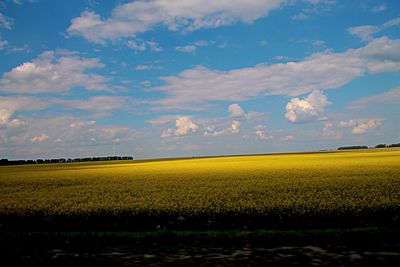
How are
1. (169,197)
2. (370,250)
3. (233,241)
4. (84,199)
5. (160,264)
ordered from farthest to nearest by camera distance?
1. (84,199)
2. (169,197)
3. (233,241)
4. (370,250)
5. (160,264)

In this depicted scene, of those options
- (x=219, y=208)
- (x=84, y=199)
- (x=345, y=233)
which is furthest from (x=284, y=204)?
(x=84, y=199)

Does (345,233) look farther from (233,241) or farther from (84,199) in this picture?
(84,199)

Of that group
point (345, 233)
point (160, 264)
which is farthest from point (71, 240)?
point (345, 233)

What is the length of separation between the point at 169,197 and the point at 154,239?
8.71 meters

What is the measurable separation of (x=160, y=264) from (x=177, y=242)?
9.89ft

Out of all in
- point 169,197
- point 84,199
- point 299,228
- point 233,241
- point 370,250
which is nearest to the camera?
point 370,250

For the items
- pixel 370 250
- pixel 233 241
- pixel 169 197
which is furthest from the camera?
pixel 169 197

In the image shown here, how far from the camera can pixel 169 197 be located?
68.8 ft

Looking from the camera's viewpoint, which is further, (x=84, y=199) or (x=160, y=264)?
(x=84, y=199)

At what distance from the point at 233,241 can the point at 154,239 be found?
2708mm

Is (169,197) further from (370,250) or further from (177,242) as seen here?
(370,250)

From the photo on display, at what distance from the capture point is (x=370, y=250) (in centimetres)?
950

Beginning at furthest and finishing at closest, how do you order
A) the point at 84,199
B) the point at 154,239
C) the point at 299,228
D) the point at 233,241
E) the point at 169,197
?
the point at 84,199 → the point at 169,197 → the point at 299,228 → the point at 154,239 → the point at 233,241

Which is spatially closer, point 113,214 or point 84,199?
point 113,214
